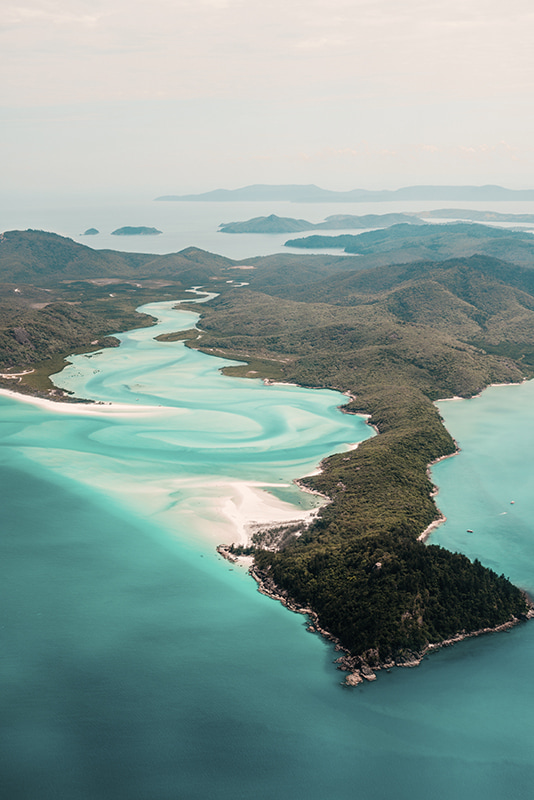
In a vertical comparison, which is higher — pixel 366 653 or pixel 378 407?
pixel 378 407

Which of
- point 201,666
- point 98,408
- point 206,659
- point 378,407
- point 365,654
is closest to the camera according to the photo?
point 365,654

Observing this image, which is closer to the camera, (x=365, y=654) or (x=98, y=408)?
(x=365, y=654)

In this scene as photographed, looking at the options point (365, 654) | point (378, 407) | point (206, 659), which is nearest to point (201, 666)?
point (206, 659)

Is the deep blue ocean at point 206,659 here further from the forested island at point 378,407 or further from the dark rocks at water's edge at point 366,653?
the forested island at point 378,407

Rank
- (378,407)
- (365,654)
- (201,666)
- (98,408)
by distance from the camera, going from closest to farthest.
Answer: (365,654)
(201,666)
(378,407)
(98,408)

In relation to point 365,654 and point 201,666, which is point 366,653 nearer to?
point 365,654

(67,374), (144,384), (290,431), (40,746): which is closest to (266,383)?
Answer: (144,384)
